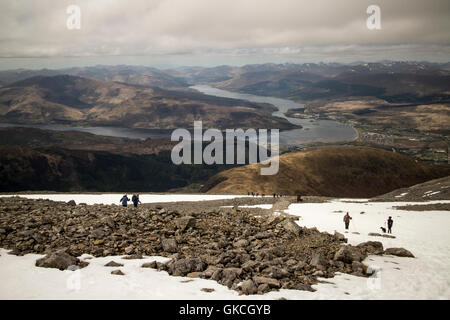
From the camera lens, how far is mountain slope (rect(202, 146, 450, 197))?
91.4m

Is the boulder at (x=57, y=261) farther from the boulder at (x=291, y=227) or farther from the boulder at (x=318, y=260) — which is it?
the boulder at (x=291, y=227)

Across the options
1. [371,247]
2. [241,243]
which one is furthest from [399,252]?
[241,243]

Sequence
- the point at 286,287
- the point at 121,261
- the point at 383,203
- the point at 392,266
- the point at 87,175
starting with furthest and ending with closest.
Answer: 1. the point at 87,175
2. the point at 383,203
3. the point at 392,266
4. the point at 121,261
5. the point at 286,287

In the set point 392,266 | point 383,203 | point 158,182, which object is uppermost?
point 392,266

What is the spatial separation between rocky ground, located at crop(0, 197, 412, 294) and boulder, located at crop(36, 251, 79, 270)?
0.09ft

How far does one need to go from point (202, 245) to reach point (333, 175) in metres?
96.5

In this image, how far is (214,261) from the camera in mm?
16609

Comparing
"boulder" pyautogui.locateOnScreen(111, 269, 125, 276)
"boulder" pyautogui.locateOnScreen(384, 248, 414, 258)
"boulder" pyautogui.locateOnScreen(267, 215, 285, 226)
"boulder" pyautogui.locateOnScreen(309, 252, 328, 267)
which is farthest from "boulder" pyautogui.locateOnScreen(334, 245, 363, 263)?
"boulder" pyautogui.locateOnScreen(111, 269, 125, 276)

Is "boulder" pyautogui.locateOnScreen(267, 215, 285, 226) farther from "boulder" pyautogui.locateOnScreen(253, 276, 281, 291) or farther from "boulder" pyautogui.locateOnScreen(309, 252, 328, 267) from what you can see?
"boulder" pyautogui.locateOnScreen(253, 276, 281, 291)

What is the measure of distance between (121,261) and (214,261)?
195 inches

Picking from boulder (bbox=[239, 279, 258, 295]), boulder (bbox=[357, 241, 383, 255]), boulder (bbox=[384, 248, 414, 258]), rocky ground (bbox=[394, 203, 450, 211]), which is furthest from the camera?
rocky ground (bbox=[394, 203, 450, 211])

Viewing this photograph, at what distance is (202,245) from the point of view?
19.4 metres
